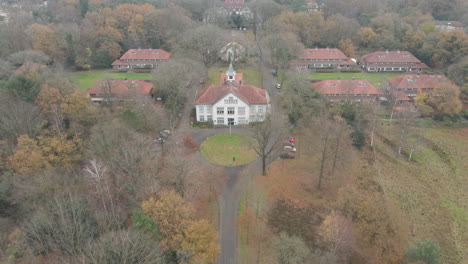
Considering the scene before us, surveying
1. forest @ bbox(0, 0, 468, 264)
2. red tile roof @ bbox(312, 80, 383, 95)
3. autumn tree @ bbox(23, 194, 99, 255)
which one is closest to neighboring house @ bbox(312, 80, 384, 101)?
red tile roof @ bbox(312, 80, 383, 95)

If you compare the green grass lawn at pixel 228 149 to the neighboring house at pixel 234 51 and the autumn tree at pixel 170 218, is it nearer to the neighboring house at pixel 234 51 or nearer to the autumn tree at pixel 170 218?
the autumn tree at pixel 170 218

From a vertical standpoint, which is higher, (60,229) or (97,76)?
(97,76)

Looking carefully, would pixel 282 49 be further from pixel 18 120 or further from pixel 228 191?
pixel 18 120

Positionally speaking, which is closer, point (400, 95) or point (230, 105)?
point (230, 105)

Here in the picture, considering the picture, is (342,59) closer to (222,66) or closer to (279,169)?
(222,66)

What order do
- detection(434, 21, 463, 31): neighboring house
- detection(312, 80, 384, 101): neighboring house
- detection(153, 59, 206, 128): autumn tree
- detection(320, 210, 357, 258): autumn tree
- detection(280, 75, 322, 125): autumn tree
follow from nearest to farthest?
detection(320, 210, 357, 258): autumn tree → detection(280, 75, 322, 125): autumn tree → detection(153, 59, 206, 128): autumn tree → detection(312, 80, 384, 101): neighboring house → detection(434, 21, 463, 31): neighboring house

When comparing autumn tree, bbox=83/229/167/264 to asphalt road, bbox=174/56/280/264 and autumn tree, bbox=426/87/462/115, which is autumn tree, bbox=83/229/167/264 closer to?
asphalt road, bbox=174/56/280/264

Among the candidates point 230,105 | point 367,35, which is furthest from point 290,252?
point 367,35
